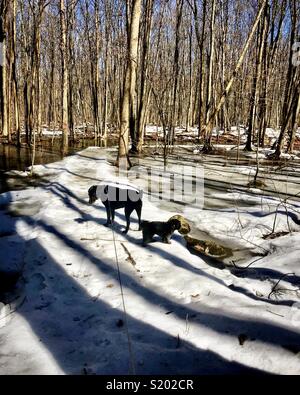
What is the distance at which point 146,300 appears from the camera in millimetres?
3168

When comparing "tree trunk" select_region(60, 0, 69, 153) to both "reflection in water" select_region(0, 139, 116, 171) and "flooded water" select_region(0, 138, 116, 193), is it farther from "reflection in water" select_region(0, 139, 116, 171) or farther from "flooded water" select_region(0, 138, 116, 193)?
"flooded water" select_region(0, 138, 116, 193)

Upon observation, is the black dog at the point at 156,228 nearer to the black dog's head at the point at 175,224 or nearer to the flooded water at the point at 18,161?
the black dog's head at the point at 175,224

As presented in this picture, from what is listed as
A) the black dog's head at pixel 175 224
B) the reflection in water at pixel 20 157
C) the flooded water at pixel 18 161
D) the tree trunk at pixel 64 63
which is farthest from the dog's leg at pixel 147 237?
the tree trunk at pixel 64 63

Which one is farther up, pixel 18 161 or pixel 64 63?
pixel 64 63

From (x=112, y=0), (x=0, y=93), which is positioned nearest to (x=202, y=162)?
(x=0, y=93)

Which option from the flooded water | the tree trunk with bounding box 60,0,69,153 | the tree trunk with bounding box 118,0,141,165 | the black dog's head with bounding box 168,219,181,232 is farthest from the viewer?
the tree trunk with bounding box 60,0,69,153

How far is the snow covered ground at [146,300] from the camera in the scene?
7.68ft

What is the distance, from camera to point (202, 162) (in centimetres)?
1227

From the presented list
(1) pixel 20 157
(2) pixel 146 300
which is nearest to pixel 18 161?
(1) pixel 20 157

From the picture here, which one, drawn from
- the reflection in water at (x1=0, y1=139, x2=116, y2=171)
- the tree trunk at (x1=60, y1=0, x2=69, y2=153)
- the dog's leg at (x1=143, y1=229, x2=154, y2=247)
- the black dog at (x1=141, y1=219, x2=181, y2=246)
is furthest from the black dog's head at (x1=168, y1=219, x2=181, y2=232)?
the tree trunk at (x1=60, y1=0, x2=69, y2=153)

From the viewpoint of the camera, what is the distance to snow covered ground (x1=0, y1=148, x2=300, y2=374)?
2.34m

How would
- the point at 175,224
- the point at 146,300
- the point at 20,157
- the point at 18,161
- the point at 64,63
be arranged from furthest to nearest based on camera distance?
the point at 64,63 < the point at 20,157 < the point at 18,161 < the point at 175,224 < the point at 146,300

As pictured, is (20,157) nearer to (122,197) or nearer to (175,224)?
(122,197)
